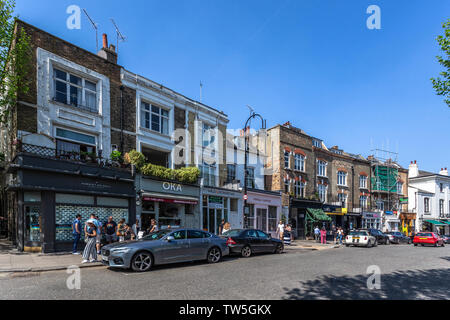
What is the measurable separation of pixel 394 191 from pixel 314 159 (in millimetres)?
15750

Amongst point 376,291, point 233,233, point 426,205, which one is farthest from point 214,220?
point 426,205

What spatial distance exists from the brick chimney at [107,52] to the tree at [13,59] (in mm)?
4024

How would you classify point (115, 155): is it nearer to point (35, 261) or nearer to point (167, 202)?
point (167, 202)

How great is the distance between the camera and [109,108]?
55.0ft

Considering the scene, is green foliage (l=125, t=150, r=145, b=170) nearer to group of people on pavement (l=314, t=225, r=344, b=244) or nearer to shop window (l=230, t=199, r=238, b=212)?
shop window (l=230, t=199, r=238, b=212)

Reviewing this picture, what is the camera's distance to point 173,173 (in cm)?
1862

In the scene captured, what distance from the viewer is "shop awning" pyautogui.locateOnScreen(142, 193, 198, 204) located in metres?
17.0

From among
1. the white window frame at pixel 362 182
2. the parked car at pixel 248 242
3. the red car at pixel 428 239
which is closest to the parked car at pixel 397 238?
the red car at pixel 428 239

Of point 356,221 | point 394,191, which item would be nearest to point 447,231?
point 394,191

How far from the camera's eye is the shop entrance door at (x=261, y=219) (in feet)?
84.6

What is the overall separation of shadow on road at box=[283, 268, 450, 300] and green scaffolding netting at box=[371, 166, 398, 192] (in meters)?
31.5

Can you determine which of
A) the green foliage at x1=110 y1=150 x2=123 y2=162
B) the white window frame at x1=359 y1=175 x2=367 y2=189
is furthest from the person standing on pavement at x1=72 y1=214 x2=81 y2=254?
the white window frame at x1=359 y1=175 x2=367 y2=189

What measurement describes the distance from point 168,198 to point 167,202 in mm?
448

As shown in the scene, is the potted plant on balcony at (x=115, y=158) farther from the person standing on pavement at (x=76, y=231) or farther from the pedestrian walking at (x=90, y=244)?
the pedestrian walking at (x=90, y=244)
